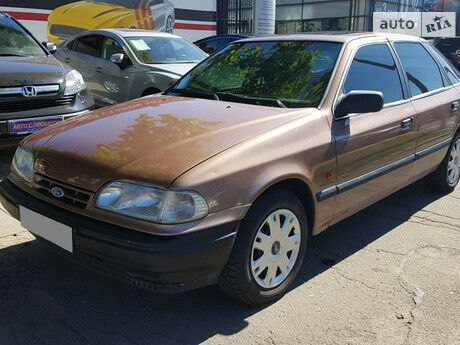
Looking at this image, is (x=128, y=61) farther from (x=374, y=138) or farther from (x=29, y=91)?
(x=374, y=138)

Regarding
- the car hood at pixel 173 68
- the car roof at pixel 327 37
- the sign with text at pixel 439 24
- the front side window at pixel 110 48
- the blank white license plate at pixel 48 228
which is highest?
the sign with text at pixel 439 24

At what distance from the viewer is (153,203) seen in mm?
2377

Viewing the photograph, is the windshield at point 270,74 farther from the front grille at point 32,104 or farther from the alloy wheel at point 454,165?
the alloy wheel at point 454,165

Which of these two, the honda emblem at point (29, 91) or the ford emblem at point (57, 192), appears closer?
the ford emblem at point (57, 192)

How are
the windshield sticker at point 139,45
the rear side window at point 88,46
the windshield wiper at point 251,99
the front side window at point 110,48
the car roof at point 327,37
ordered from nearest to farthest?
the windshield wiper at point 251,99
the car roof at point 327,37
the windshield sticker at point 139,45
the front side window at point 110,48
the rear side window at point 88,46

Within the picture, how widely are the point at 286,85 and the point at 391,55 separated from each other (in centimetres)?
122

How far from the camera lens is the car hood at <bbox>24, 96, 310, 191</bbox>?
248 cm

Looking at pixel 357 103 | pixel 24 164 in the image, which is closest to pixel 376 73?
pixel 357 103

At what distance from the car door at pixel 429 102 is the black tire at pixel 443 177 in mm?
169

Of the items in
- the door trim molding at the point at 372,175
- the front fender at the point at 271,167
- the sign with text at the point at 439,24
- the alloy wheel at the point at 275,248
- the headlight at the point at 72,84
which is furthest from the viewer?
the sign with text at the point at 439,24

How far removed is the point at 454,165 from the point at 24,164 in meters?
4.30

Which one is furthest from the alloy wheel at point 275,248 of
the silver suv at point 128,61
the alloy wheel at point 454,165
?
the silver suv at point 128,61

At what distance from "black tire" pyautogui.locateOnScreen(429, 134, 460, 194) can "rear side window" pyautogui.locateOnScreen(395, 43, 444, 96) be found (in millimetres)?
688

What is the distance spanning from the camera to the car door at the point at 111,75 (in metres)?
7.46
